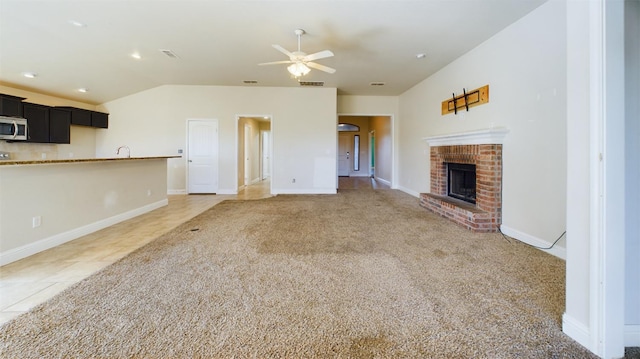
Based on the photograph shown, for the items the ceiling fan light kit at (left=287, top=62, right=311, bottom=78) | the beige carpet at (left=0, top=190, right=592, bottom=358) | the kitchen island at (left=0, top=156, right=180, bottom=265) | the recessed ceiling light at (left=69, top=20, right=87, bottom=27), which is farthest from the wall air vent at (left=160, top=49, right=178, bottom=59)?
the beige carpet at (left=0, top=190, right=592, bottom=358)

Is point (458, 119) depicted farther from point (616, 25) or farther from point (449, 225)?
point (616, 25)

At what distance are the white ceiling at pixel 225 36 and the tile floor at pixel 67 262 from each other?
2822 millimetres

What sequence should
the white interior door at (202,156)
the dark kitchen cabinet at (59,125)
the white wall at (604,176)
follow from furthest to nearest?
the white interior door at (202,156) < the dark kitchen cabinet at (59,125) < the white wall at (604,176)

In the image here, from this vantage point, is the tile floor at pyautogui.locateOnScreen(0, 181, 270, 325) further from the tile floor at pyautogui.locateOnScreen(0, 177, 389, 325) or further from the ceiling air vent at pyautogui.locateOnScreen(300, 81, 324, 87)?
the ceiling air vent at pyautogui.locateOnScreen(300, 81, 324, 87)

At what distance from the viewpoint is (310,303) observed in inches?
68.9

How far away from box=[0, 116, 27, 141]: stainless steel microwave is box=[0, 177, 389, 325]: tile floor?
11.5 ft

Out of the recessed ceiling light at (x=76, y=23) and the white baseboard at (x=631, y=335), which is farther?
the recessed ceiling light at (x=76, y=23)

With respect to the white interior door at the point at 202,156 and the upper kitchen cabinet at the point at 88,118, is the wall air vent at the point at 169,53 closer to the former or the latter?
the white interior door at the point at 202,156

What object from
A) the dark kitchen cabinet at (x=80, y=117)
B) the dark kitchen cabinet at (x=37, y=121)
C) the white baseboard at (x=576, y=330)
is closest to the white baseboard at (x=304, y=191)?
the dark kitchen cabinet at (x=80, y=117)

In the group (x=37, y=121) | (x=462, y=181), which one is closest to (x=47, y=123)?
(x=37, y=121)

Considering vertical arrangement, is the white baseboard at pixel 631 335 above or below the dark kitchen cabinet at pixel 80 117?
below

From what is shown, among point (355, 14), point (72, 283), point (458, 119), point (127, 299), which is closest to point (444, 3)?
point (355, 14)

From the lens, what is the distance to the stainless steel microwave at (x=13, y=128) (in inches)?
197

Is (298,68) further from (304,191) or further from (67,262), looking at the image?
(304,191)
